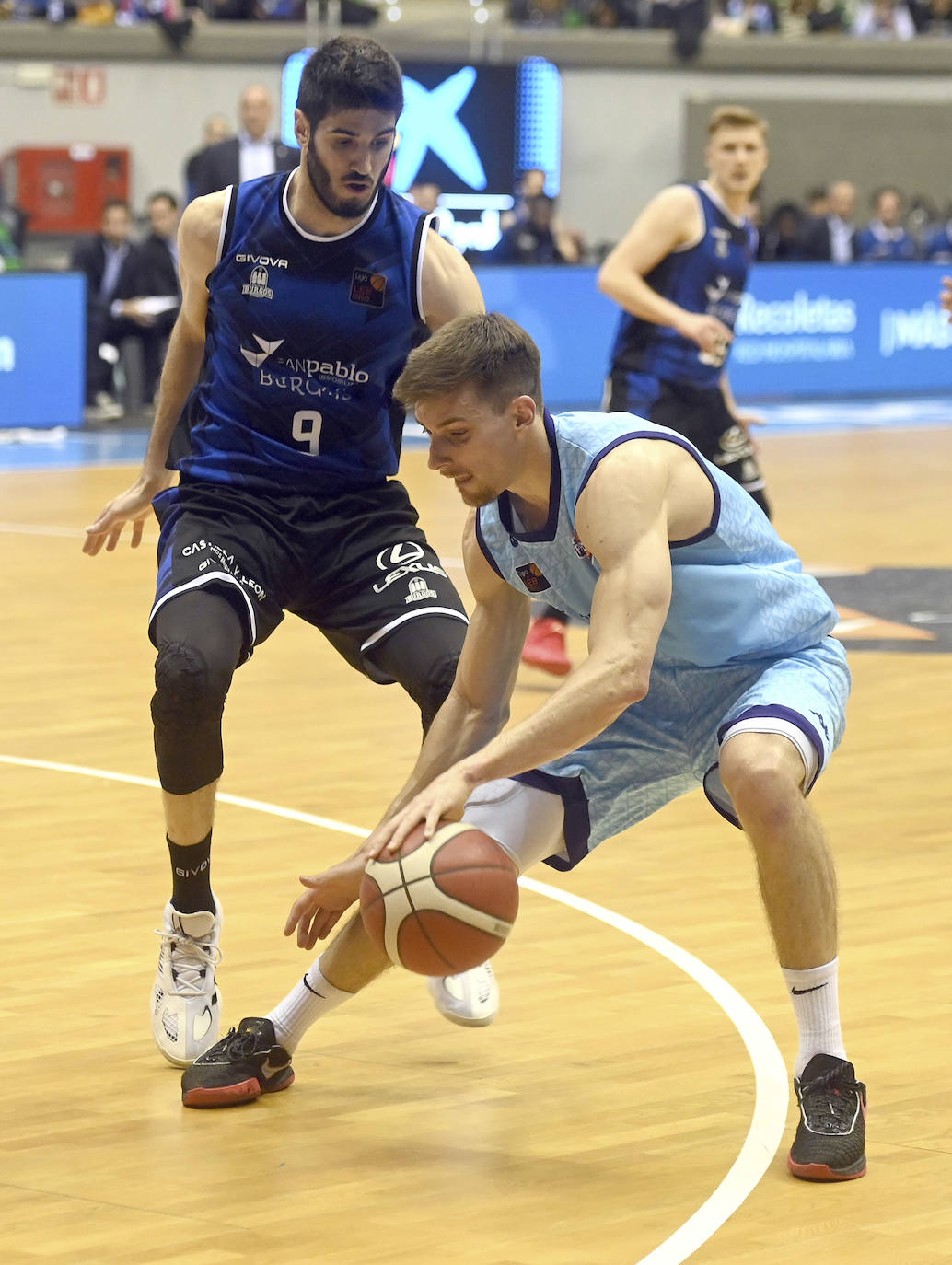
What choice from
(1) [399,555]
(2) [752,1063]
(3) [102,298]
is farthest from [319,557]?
(3) [102,298]

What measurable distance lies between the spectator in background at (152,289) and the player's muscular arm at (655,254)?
9824 mm

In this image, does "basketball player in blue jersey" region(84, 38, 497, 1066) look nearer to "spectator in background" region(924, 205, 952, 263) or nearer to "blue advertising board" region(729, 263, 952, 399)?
"blue advertising board" region(729, 263, 952, 399)

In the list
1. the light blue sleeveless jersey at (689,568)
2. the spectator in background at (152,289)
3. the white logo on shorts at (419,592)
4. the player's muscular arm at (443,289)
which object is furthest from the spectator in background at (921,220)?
the light blue sleeveless jersey at (689,568)

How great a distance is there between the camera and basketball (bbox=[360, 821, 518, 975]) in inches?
152

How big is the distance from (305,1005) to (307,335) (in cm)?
141

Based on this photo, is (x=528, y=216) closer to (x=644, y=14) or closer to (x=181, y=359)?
(x=644, y=14)

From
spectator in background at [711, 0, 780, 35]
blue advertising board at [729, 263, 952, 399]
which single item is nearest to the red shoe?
blue advertising board at [729, 263, 952, 399]

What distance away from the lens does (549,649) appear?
8336 mm

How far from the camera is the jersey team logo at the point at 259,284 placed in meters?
4.82

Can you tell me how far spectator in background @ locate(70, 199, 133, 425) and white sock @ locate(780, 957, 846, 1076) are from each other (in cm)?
1381

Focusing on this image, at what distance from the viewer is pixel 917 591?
1066 centimetres

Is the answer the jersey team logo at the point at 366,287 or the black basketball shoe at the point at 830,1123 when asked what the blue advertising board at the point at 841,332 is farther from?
the black basketball shoe at the point at 830,1123

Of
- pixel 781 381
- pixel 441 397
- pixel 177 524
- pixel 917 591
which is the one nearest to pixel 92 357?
pixel 781 381

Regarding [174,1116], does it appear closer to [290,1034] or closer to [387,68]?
[290,1034]
